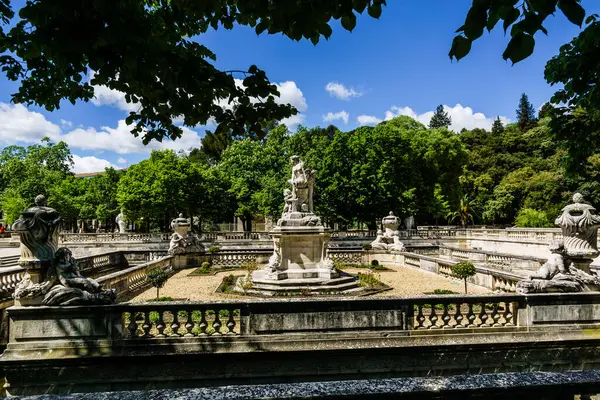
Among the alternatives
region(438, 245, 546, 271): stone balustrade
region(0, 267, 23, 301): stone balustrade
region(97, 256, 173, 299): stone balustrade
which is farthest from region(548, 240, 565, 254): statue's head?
region(0, 267, 23, 301): stone balustrade

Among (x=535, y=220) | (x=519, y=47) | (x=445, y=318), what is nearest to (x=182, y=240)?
(x=445, y=318)

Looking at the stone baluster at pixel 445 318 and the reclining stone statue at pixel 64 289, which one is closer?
the reclining stone statue at pixel 64 289

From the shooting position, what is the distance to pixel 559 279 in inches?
295

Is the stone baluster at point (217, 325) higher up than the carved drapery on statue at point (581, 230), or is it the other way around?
the carved drapery on statue at point (581, 230)

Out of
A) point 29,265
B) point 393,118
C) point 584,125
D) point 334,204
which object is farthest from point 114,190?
point 584,125

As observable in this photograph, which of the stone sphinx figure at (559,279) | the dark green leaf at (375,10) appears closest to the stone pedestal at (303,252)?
the stone sphinx figure at (559,279)

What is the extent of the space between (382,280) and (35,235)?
481 inches

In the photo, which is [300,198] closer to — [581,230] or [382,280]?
[382,280]

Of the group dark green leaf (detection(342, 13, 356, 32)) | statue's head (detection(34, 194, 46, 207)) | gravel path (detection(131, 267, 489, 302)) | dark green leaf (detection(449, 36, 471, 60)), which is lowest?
gravel path (detection(131, 267, 489, 302))

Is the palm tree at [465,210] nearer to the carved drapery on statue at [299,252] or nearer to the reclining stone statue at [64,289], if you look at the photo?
the carved drapery on statue at [299,252]

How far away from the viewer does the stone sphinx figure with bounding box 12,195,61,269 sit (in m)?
6.49

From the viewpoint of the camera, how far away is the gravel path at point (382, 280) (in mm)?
12602

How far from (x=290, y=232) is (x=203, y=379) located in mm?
7301

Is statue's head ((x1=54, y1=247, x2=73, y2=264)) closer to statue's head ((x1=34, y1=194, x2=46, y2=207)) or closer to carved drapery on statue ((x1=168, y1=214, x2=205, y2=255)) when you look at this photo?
statue's head ((x1=34, y1=194, x2=46, y2=207))
